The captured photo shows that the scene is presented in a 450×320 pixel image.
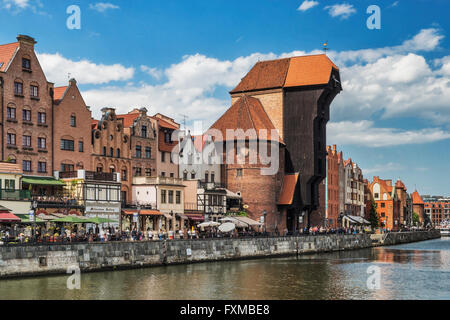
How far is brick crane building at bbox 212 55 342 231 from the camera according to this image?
91.5 m

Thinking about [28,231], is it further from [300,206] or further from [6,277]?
[300,206]

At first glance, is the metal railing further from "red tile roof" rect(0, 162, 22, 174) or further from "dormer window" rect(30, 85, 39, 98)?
"dormer window" rect(30, 85, 39, 98)

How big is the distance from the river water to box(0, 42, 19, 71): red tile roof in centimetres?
2381

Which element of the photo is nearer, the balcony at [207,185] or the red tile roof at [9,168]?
the red tile roof at [9,168]

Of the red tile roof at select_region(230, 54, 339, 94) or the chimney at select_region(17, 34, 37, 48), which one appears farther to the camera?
the red tile roof at select_region(230, 54, 339, 94)

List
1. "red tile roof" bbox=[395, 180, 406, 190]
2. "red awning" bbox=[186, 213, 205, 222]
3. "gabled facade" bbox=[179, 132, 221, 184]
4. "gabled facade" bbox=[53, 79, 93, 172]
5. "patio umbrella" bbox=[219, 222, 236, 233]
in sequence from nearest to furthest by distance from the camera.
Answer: "gabled facade" bbox=[53, 79, 93, 172] < "patio umbrella" bbox=[219, 222, 236, 233] < "red awning" bbox=[186, 213, 205, 222] < "gabled facade" bbox=[179, 132, 221, 184] < "red tile roof" bbox=[395, 180, 406, 190]

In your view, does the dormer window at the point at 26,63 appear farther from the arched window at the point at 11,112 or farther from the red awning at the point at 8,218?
the red awning at the point at 8,218

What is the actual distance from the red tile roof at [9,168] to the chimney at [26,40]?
12.2 meters

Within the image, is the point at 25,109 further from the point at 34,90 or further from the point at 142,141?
the point at 142,141

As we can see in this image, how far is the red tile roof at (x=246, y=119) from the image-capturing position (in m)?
93.2

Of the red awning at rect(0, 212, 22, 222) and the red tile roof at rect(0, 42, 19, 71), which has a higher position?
the red tile roof at rect(0, 42, 19, 71)

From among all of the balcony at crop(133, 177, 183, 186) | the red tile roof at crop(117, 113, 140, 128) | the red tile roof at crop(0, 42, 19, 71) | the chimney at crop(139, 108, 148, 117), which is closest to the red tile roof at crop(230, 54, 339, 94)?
the chimney at crop(139, 108, 148, 117)

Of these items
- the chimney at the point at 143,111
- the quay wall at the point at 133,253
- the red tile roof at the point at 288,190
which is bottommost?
the quay wall at the point at 133,253

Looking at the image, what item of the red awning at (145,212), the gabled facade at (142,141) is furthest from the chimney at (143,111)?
the red awning at (145,212)
